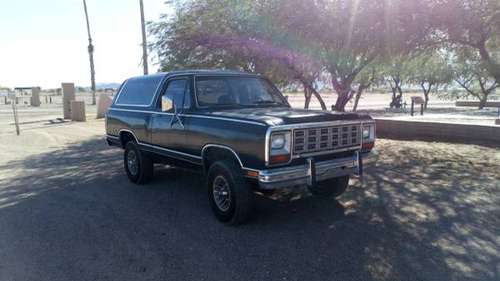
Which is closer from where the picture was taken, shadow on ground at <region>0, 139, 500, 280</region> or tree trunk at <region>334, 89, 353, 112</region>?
shadow on ground at <region>0, 139, 500, 280</region>

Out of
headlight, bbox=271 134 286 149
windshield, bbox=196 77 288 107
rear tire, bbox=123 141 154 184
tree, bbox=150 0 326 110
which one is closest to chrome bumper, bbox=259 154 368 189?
headlight, bbox=271 134 286 149

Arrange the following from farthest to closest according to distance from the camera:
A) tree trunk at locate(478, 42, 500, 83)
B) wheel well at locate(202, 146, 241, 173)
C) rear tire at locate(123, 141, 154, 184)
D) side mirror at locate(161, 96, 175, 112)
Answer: tree trunk at locate(478, 42, 500, 83)
rear tire at locate(123, 141, 154, 184)
side mirror at locate(161, 96, 175, 112)
wheel well at locate(202, 146, 241, 173)

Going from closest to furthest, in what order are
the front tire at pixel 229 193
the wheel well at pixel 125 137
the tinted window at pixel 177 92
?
the front tire at pixel 229 193
the tinted window at pixel 177 92
the wheel well at pixel 125 137

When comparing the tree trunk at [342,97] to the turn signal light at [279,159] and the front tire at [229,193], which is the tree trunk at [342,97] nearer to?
the front tire at [229,193]

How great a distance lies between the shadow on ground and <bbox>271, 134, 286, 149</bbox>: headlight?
1.09m

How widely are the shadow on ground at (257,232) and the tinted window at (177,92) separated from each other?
4.99ft

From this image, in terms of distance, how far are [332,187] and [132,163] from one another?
3.66m

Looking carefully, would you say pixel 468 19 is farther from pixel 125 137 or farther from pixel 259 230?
pixel 125 137

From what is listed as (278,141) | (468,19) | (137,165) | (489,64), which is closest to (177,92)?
(137,165)

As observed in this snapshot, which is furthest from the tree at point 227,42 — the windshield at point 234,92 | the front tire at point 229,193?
the front tire at point 229,193

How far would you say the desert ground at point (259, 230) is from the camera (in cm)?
397

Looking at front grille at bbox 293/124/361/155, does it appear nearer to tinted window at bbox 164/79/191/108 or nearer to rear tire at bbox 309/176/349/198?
rear tire at bbox 309/176/349/198

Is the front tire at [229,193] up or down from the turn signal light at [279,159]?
down

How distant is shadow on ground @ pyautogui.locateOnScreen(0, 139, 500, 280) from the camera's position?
3957mm
